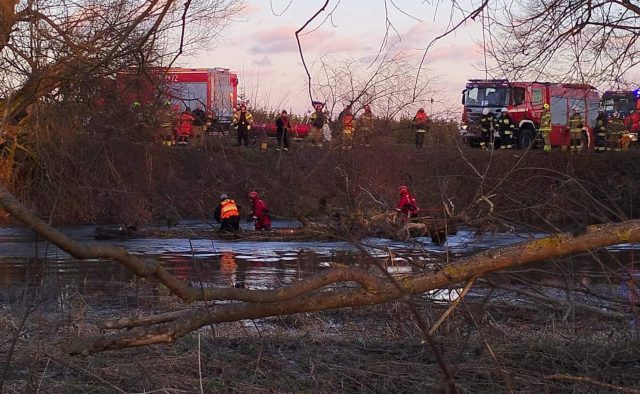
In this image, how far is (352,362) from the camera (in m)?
5.63

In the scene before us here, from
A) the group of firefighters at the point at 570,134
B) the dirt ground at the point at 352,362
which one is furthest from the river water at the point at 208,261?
the group of firefighters at the point at 570,134

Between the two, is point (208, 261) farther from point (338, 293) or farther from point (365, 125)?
point (338, 293)

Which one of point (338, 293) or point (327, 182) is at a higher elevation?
point (327, 182)

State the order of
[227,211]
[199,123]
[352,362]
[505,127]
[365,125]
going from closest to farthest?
[352,362], [199,123], [365,125], [227,211], [505,127]

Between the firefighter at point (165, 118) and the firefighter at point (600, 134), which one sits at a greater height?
the firefighter at point (165, 118)

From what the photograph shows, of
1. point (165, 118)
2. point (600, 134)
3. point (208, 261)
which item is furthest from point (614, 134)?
point (165, 118)

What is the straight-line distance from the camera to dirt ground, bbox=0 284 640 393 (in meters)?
4.86

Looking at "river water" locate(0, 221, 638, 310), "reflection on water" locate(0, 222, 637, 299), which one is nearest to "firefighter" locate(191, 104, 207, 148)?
"river water" locate(0, 221, 638, 310)

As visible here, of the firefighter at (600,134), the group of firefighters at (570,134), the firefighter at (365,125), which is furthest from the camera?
the group of firefighters at (570,134)

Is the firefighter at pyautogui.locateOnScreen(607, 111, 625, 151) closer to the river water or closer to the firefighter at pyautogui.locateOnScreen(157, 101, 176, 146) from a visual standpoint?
the river water

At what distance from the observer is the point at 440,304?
592 centimetres

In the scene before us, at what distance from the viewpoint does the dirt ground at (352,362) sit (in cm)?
486

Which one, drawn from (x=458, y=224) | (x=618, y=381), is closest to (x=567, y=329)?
(x=458, y=224)

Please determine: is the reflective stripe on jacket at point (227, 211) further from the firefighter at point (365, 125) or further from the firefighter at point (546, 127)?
the firefighter at point (546, 127)
